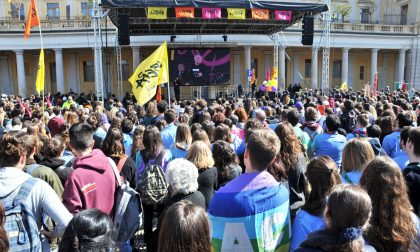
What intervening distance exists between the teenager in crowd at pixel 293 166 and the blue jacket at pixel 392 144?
235 cm

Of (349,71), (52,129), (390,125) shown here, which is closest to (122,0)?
(52,129)

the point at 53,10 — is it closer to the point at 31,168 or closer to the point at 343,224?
the point at 31,168

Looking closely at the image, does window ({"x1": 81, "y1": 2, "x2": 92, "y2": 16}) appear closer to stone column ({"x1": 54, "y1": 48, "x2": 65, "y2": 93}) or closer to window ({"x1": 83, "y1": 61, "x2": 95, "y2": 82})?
window ({"x1": 83, "y1": 61, "x2": 95, "y2": 82})

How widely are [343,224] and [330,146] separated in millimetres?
3892

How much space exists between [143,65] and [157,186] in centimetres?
612

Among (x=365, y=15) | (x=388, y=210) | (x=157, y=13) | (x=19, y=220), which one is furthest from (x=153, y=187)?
(x=365, y=15)

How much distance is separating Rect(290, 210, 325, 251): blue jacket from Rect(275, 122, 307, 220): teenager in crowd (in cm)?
102

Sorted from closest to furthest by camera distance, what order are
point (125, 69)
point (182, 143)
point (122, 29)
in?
point (182, 143)
point (122, 29)
point (125, 69)

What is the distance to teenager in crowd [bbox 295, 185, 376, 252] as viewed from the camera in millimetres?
2127

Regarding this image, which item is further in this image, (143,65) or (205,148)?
(143,65)

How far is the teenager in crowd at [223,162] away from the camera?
15.1 feet

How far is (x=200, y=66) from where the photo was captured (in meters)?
30.6

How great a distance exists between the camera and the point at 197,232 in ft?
7.01

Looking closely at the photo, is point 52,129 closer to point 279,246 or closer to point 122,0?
point 279,246
